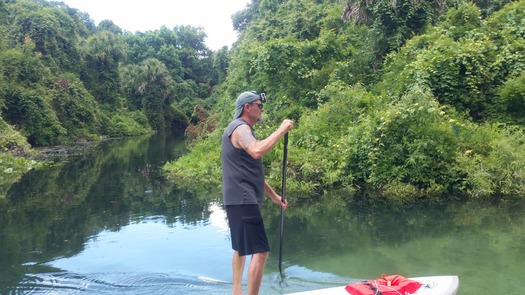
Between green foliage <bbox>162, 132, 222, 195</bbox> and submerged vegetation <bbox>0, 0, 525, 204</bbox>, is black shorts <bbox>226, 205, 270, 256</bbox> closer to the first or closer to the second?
submerged vegetation <bbox>0, 0, 525, 204</bbox>

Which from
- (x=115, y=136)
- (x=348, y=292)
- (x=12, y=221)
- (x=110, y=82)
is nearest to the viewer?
(x=348, y=292)

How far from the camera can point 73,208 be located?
1012 centimetres

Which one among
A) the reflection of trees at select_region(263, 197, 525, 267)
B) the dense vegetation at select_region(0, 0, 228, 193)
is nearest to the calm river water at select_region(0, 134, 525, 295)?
the reflection of trees at select_region(263, 197, 525, 267)

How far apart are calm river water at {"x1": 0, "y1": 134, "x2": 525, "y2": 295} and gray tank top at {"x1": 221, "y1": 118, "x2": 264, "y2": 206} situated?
4.68 feet

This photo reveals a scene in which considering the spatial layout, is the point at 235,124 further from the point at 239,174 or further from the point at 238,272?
the point at 238,272

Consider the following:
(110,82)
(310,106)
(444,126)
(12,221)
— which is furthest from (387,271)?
(110,82)

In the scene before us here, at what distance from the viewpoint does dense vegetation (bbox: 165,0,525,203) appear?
914 cm

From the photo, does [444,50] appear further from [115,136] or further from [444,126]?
[115,136]

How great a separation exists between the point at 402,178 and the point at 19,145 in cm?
1847

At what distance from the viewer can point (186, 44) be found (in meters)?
66.4

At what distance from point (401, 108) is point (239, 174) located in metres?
6.64

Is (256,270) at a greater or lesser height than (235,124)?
lesser

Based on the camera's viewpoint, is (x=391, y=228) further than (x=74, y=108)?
No

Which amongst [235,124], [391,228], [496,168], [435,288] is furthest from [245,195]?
[496,168]
